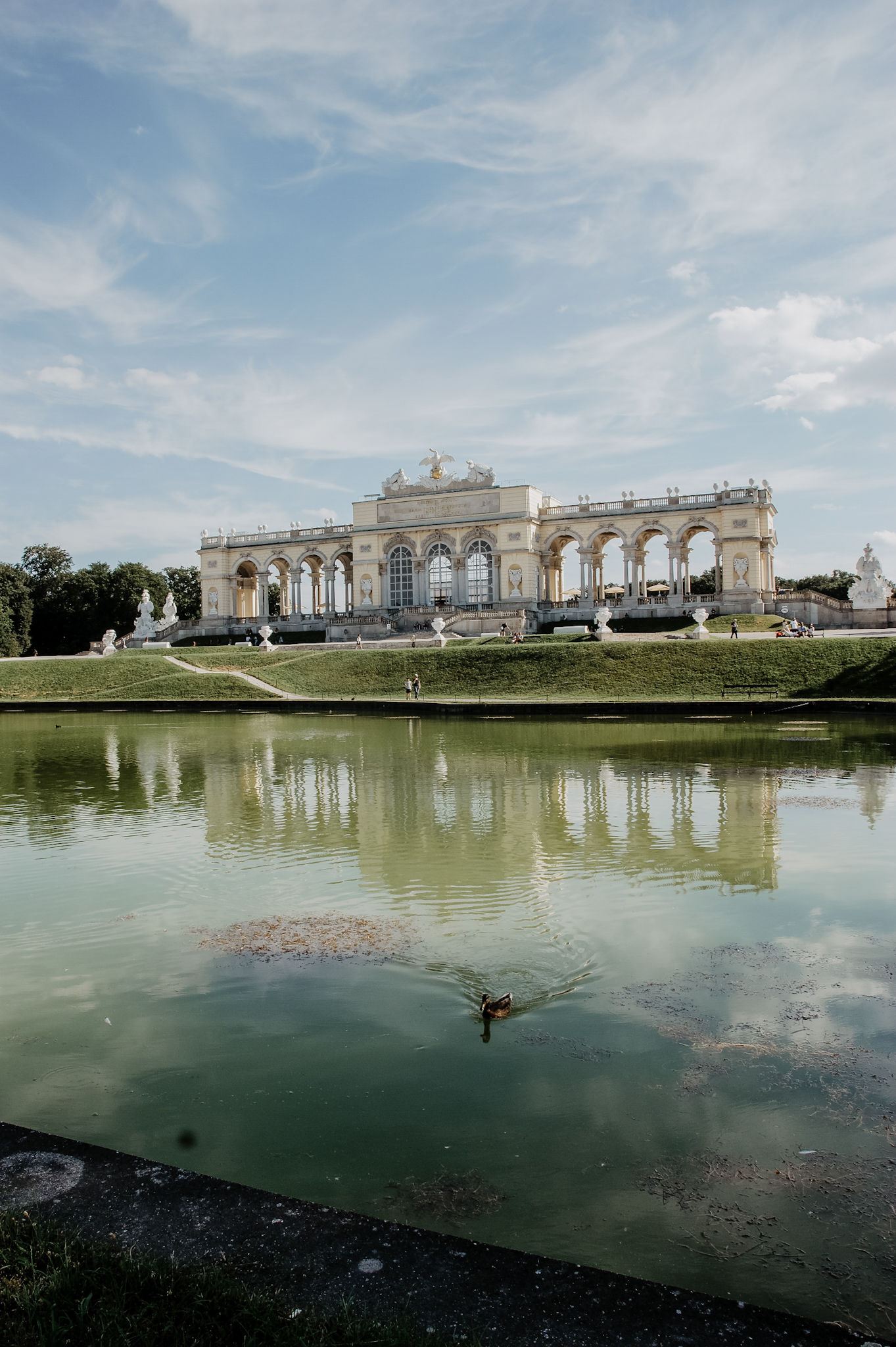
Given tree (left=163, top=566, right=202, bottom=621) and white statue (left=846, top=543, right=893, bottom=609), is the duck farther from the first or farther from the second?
tree (left=163, top=566, right=202, bottom=621)

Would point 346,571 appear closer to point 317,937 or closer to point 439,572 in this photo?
point 439,572

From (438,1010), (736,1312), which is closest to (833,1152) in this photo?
(736,1312)

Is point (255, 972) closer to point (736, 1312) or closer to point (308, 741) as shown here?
point (736, 1312)

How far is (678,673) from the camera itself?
39969mm

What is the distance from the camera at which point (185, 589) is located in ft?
309

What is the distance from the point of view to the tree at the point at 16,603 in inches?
3014

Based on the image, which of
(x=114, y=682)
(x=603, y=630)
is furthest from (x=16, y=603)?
(x=603, y=630)

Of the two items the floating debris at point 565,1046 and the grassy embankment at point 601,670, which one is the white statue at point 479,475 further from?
the floating debris at point 565,1046

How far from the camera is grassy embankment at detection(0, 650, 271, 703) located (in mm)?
43531

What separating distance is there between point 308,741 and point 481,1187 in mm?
21090

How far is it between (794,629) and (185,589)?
63.2m

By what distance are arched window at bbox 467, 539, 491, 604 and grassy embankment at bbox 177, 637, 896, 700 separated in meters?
20.4

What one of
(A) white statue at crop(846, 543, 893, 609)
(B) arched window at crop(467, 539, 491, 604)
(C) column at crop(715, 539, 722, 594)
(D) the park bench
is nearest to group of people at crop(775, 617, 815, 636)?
(A) white statue at crop(846, 543, 893, 609)

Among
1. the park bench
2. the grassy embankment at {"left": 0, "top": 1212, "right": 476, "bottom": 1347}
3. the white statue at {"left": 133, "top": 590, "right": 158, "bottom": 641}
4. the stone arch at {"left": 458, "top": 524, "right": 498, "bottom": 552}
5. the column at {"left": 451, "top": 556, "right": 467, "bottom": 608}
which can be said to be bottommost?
the park bench
